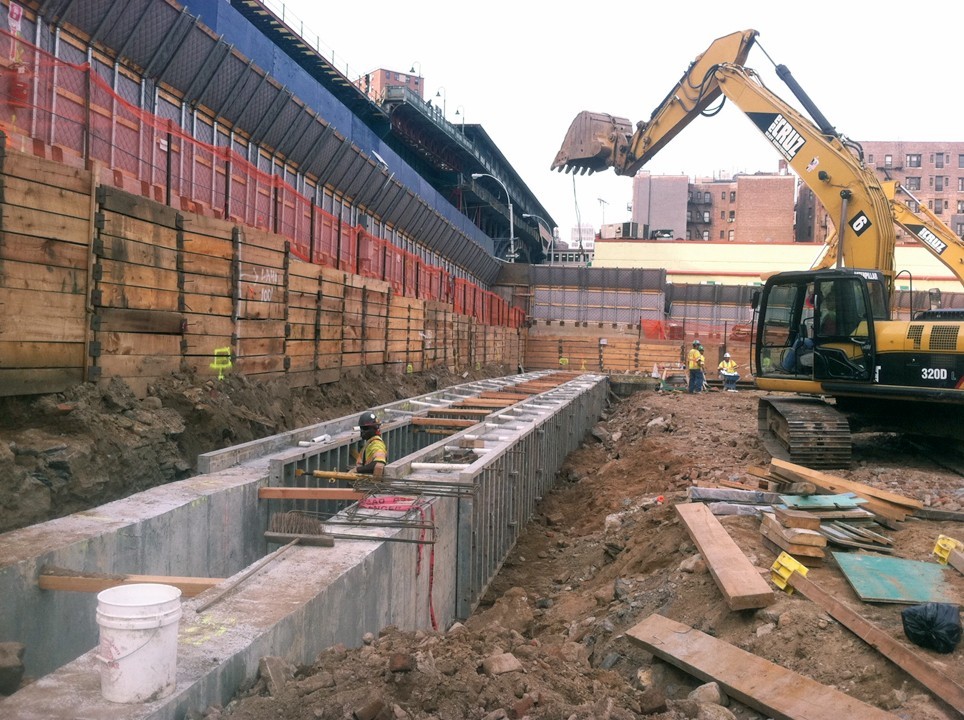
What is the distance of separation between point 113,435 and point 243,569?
230 cm

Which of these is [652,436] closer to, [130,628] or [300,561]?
[300,561]

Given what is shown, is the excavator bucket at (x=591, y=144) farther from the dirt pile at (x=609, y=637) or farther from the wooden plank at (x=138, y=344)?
the wooden plank at (x=138, y=344)

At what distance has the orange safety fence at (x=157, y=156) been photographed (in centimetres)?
981

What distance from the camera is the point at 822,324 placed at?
1162 cm

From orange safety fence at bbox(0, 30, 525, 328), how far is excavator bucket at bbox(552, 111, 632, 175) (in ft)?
17.4

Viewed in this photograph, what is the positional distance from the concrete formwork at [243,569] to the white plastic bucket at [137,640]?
0.08 meters

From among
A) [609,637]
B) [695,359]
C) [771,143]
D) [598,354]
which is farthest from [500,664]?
[598,354]

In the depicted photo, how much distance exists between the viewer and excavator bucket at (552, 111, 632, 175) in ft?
55.4

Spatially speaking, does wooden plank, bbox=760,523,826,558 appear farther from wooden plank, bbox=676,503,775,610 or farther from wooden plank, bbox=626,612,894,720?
wooden plank, bbox=626,612,894,720

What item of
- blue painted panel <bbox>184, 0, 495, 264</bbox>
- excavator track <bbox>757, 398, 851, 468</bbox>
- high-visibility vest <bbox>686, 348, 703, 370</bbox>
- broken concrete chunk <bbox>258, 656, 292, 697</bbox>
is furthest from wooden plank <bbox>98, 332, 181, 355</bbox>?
high-visibility vest <bbox>686, 348, 703, 370</bbox>

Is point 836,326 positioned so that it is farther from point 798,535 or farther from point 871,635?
point 871,635

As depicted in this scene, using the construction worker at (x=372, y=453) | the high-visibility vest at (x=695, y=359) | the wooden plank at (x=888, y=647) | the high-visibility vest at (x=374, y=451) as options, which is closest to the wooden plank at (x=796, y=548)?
the wooden plank at (x=888, y=647)

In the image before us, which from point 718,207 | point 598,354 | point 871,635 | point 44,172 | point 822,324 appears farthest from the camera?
point 718,207

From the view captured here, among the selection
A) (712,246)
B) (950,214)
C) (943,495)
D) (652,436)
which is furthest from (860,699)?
(950,214)
